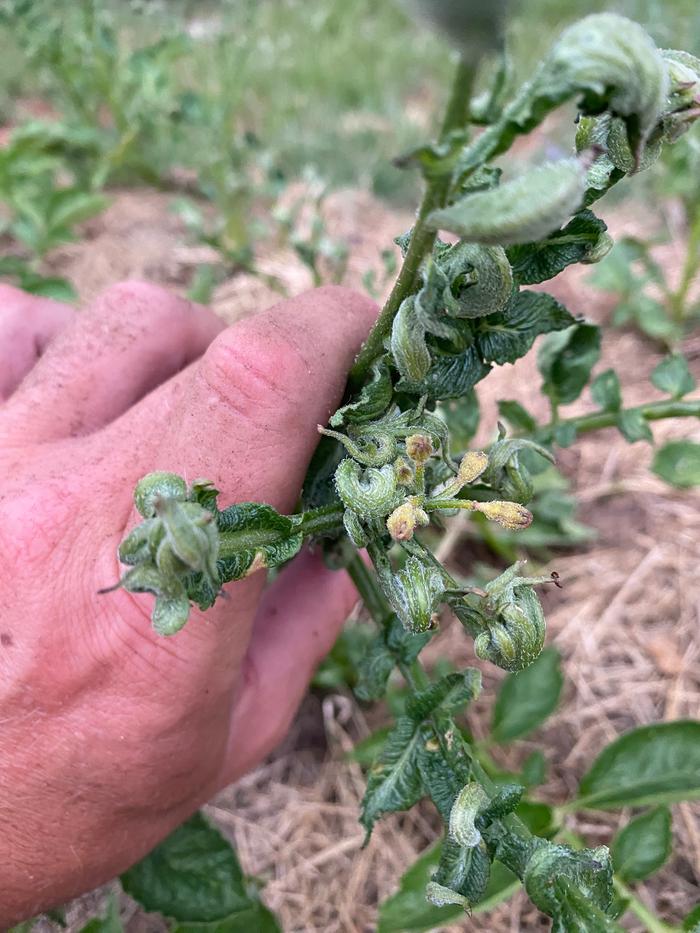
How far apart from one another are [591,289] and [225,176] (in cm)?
112

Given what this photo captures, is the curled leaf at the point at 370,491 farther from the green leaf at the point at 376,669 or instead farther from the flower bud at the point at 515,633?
the green leaf at the point at 376,669

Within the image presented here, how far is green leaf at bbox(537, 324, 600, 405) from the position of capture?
1034mm

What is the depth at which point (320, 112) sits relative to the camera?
10.9ft

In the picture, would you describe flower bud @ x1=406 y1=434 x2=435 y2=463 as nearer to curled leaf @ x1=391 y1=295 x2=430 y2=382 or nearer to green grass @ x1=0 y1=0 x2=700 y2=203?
curled leaf @ x1=391 y1=295 x2=430 y2=382

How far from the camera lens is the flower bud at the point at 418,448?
0.68 m

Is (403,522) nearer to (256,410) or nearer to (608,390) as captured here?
(256,410)

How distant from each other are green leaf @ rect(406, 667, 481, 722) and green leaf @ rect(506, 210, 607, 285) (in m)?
0.39

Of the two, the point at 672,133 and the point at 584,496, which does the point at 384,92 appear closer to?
the point at 584,496

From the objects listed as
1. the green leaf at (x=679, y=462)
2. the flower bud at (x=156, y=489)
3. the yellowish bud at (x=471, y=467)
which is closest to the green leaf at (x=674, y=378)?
the green leaf at (x=679, y=462)

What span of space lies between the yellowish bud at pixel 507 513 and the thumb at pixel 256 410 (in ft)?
0.73

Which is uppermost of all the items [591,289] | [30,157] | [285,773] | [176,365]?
[30,157]

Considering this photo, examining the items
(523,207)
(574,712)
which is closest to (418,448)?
(523,207)

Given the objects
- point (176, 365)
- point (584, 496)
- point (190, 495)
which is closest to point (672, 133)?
point (190, 495)

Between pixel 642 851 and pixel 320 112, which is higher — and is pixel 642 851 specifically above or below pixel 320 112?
below
